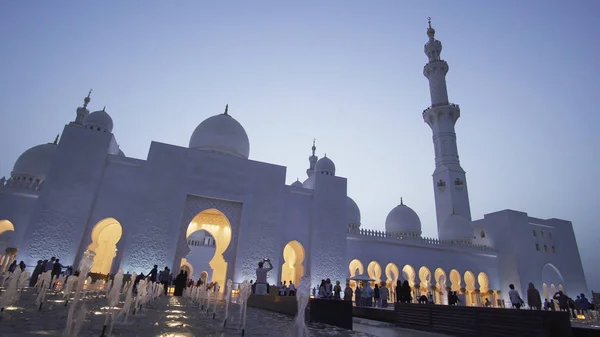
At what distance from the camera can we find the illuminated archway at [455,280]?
18789mm

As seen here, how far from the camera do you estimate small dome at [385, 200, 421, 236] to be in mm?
21234

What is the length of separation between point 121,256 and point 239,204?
4946 mm

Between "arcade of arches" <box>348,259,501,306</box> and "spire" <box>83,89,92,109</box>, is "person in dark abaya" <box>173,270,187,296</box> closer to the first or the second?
"arcade of arches" <box>348,259,501,306</box>

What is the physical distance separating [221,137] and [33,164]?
9159 millimetres

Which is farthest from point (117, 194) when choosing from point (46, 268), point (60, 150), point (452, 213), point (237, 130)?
point (452, 213)

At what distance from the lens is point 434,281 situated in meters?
18.1

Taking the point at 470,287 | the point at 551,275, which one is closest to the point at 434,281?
the point at 470,287

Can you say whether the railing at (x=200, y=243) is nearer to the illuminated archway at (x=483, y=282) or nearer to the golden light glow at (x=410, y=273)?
the golden light glow at (x=410, y=273)

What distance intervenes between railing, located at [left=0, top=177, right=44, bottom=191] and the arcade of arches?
14.8 m

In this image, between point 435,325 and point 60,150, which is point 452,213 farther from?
point 60,150

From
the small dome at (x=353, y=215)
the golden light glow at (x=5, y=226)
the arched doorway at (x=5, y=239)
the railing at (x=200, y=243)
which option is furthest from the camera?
the railing at (x=200, y=243)

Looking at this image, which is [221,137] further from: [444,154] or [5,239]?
[444,154]

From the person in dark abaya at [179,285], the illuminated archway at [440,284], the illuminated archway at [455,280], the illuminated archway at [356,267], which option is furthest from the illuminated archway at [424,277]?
the person in dark abaya at [179,285]

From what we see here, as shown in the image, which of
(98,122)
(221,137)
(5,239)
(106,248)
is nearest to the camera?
(5,239)
